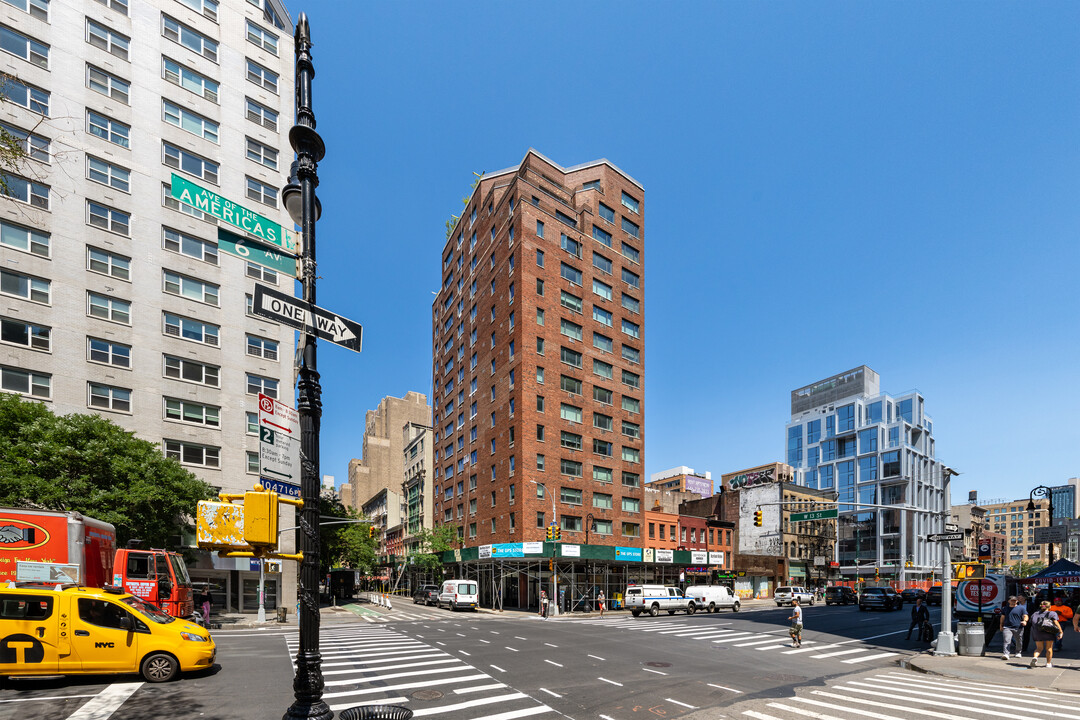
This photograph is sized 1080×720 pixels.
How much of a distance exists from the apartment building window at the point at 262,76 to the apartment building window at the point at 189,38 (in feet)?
7.99

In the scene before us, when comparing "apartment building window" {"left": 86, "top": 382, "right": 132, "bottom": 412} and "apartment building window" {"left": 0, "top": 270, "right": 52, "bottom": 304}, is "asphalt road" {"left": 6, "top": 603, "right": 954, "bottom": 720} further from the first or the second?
"apartment building window" {"left": 0, "top": 270, "right": 52, "bottom": 304}

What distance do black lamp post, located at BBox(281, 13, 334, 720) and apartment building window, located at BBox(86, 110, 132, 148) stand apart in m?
41.5

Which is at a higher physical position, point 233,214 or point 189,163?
point 189,163

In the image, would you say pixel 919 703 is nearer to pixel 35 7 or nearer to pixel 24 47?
pixel 24 47

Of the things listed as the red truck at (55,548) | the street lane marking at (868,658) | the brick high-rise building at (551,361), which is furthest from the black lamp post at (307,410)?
the brick high-rise building at (551,361)

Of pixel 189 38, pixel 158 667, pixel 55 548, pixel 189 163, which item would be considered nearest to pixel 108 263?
pixel 189 163

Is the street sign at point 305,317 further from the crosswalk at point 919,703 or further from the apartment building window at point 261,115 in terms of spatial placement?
the apartment building window at point 261,115

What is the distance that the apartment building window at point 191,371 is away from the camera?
3897 centimetres

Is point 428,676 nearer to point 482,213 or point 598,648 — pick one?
point 598,648

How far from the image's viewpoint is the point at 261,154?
148 ft

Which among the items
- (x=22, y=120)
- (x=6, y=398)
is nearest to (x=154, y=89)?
(x=22, y=120)

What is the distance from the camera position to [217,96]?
43344 millimetres

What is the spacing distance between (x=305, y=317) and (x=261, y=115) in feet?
154

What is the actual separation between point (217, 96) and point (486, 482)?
37859 millimetres
